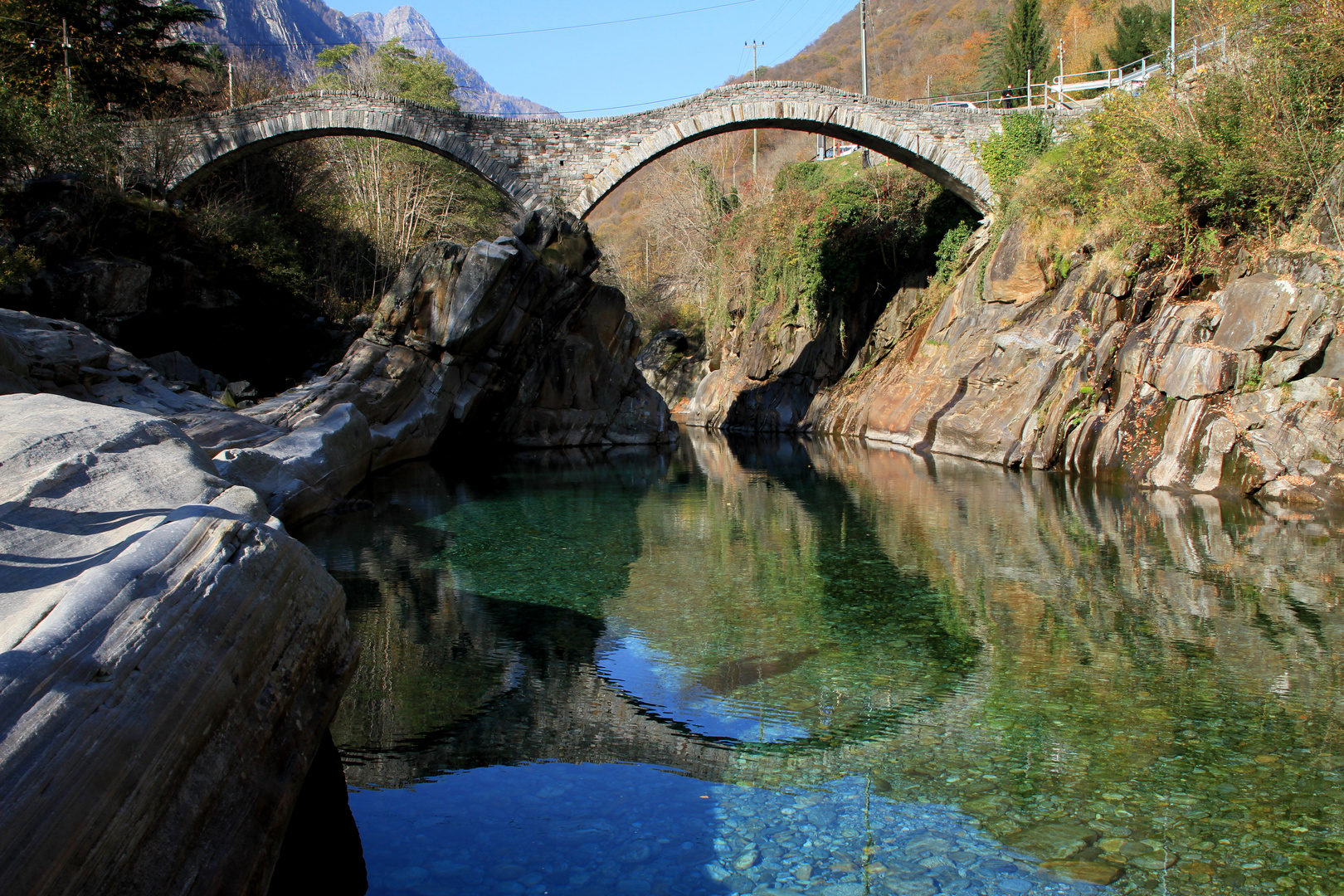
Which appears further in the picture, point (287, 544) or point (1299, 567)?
point (1299, 567)

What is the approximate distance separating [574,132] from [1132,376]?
1605 cm

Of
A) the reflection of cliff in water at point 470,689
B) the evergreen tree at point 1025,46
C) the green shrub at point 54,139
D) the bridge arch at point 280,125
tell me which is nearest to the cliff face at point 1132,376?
the reflection of cliff in water at point 470,689

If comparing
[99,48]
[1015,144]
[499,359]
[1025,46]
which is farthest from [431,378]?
[1025,46]

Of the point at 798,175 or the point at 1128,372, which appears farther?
the point at 798,175

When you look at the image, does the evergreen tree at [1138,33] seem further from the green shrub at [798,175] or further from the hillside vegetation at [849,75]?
the green shrub at [798,175]

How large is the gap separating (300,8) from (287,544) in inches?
8183

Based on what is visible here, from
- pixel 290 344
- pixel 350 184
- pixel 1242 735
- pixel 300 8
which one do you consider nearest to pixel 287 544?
pixel 1242 735

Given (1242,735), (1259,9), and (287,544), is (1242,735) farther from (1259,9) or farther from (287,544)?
(1259,9)

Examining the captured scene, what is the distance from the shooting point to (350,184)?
99.3ft

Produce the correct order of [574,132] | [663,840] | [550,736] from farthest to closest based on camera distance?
[574,132] < [550,736] < [663,840]

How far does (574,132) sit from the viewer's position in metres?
24.4

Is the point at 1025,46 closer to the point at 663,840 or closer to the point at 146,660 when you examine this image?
the point at 663,840

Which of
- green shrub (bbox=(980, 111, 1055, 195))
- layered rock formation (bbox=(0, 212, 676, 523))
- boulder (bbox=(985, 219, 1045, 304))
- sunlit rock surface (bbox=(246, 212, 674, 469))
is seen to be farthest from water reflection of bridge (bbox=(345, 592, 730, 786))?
green shrub (bbox=(980, 111, 1055, 195))

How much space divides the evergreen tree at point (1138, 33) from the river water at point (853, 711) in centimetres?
2884
